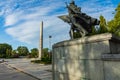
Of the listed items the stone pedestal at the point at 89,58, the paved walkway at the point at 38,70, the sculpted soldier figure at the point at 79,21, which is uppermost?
the sculpted soldier figure at the point at 79,21

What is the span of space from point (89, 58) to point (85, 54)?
402mm

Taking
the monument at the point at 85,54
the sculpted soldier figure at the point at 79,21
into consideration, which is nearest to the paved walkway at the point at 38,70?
the monument at the point at 85,54

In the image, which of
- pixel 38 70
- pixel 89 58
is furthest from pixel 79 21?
pixel 38 70

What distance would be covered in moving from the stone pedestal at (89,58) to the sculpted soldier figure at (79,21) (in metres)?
0.97

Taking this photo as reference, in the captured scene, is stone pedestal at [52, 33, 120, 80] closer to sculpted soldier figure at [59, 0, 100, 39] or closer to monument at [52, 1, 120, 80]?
monument at [52, 1, 120, 80]

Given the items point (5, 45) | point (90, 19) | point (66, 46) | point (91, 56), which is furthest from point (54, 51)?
point (5, 45)

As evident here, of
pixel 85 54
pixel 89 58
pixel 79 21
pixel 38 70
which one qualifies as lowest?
pixel 38 70

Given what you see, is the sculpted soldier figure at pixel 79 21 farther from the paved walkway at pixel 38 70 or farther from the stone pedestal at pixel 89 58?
the paved walkway at pixel 38 70

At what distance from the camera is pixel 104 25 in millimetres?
28547

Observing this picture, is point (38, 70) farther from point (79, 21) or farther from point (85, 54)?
point (85, 54)

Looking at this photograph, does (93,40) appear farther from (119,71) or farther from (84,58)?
(119,71)

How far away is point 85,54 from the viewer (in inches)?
389

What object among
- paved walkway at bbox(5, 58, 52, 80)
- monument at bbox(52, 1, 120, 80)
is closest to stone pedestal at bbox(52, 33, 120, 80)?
monument at bbox(52, 1, 120, 80)

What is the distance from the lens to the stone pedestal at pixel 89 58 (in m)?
8.12
